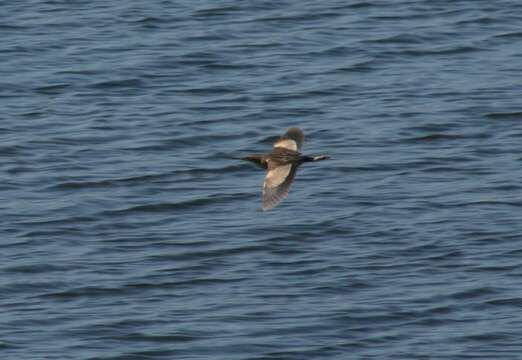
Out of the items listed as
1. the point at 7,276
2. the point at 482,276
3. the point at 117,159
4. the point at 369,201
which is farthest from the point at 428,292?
the point at 117,159

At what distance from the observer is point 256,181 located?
19.2 metres

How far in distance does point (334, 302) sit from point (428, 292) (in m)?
0.82

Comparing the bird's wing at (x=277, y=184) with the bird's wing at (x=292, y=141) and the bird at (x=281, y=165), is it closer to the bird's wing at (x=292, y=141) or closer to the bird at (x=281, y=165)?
the bird at (x=281, y=165)

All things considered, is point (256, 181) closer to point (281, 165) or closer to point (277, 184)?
point (281, 165)

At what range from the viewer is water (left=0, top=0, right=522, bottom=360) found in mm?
15422

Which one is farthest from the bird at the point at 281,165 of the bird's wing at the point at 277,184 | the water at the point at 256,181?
the water at the point at 256,181

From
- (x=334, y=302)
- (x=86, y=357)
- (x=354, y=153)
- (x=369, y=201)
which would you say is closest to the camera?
(x=86, y=357)

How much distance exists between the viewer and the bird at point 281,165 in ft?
45.8

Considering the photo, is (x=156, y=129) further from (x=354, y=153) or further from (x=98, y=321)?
(x=98, y=321)

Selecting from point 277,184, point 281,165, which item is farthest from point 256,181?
point 277,184

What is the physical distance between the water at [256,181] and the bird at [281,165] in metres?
1.46

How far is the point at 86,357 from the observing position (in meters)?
14.7

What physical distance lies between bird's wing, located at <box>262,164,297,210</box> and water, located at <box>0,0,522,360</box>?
1.46 metres

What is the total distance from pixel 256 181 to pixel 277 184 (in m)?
5.10
